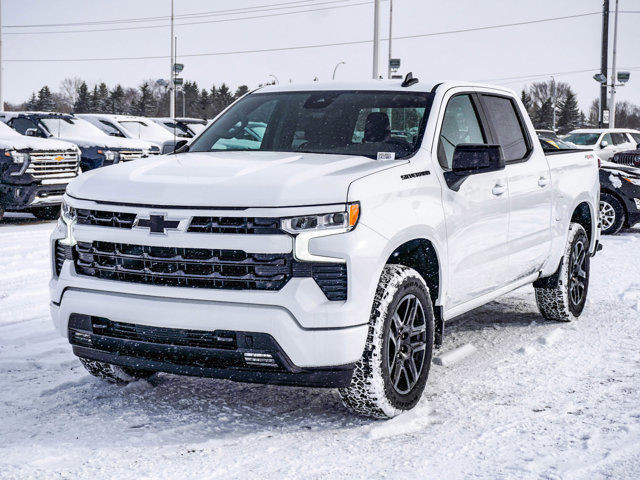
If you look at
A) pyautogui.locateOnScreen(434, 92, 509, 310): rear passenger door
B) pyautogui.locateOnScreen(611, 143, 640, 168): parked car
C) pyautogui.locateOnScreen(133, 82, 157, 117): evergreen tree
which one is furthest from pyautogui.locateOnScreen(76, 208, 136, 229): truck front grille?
pyautogui.locateOnScreen(133, 82, 157, 117): evergreen tree

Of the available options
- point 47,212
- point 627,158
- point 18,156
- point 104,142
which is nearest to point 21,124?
point 104,142

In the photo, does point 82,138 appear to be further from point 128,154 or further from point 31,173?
point 31,173

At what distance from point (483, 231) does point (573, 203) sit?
2.05m

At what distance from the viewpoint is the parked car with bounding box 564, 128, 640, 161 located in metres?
23.7

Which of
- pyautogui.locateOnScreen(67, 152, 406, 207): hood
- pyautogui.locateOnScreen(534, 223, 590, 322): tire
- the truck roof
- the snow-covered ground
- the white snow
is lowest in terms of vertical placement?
the white snow

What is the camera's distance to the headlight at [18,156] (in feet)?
45.3

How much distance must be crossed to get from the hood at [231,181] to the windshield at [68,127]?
1281cm

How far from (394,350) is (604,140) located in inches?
837

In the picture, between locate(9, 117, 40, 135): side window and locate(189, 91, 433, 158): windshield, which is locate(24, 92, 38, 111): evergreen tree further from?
locate(189, 91, 433, 158): windshield

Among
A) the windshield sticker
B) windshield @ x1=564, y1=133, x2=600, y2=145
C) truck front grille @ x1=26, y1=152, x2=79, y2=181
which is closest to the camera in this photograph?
the windshield sticker

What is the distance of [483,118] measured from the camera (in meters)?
5.95

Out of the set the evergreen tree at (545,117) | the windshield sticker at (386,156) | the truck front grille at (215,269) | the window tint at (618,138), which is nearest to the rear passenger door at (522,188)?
the windshield sticker at (386,156)

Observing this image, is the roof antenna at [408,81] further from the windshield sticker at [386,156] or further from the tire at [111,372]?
the tire at [111,372]

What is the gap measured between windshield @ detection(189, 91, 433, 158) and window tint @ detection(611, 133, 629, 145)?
20.6 meters
